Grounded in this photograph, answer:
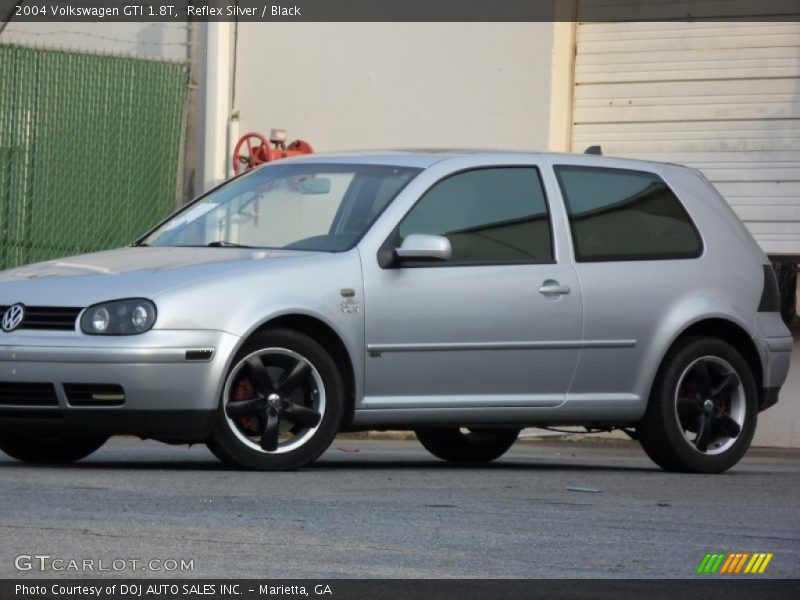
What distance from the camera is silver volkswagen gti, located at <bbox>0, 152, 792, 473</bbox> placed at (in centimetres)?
819

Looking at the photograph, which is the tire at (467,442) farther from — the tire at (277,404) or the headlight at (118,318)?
the headlight at (118,318)

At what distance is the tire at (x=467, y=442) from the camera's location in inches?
417

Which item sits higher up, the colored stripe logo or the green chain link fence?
the green chain link fence

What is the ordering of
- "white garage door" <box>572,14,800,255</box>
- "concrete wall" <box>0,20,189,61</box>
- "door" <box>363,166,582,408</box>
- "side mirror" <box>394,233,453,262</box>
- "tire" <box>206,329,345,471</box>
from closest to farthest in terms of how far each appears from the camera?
"tire" <box>206,329,345,471</box>, "side mirror" <box>394,233,453,262</box>, "door" <box>363,166,582,408</box>, "white garage door" <box>572,14,800,255</box>, "concrete wall" <box>0,20,189,61</box>

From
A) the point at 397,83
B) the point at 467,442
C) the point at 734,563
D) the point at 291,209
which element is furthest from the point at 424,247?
the point at 397,83

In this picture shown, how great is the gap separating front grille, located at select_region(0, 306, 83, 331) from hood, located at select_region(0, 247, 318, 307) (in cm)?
3

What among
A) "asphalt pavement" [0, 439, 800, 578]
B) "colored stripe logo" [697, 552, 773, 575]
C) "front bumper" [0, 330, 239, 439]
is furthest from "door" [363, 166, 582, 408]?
"colored stripe logo" [697, 552, 773, 575]

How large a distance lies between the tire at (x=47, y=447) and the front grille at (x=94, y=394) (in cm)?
90

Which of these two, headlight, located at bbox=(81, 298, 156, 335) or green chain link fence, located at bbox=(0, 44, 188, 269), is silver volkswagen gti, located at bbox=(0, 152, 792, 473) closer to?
headlight, located at bbox=(81, 298, 156, 335)
